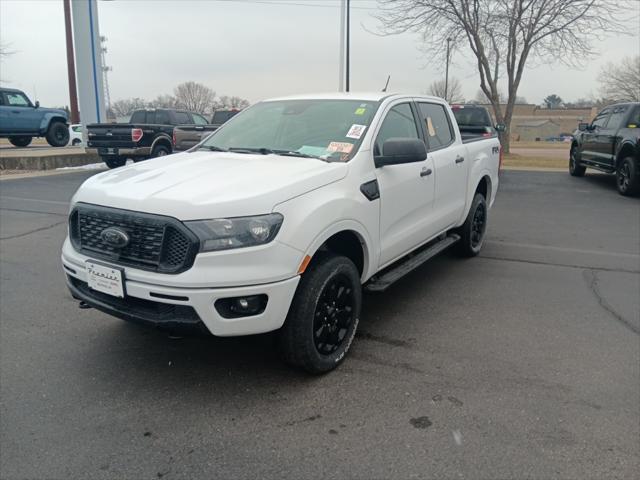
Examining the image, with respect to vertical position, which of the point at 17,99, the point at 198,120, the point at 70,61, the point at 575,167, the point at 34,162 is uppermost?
the point at 70,61

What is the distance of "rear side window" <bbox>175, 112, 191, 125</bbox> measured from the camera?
53.9 ft

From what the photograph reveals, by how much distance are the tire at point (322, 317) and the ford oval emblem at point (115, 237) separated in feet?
3.32

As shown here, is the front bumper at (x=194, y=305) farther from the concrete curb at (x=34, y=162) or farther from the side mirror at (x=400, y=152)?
the concrete curb at (x=34, y=162)

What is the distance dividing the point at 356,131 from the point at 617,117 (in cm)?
1011

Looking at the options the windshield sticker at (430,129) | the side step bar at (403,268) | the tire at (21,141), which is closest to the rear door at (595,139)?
the side step bar at (403,268)

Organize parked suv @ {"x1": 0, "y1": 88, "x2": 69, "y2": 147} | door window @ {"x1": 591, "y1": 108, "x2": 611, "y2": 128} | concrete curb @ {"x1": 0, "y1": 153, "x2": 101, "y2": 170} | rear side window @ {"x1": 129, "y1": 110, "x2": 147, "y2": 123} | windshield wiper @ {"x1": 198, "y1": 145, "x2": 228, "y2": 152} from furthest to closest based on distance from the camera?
parked suv @ {"x1": 0, "y1": 88, "x2": 69, "y2": 147} → rear side window @ {"x1": 129, "y1": 110, "x2": 147, "y2": 123} → concrete curb @ {"x1": 0, "y1": 153, "x2": 101, "y2": 170} → door window @ {"x1": 591, "y1": 108, "x2": 611, "y2": 128} → windshield wiper @ {"x1": 198, "y1": 145, "x2": 228, "y2": 152}

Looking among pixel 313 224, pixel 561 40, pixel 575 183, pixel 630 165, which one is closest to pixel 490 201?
pixel 313 224

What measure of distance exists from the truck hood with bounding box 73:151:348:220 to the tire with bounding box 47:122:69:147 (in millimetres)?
20508

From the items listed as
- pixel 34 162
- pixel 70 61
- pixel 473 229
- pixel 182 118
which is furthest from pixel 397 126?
pixel 70 61

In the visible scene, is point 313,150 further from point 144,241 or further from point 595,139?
→ point 595,139

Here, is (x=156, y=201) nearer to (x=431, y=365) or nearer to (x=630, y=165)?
(x=431, y=365)

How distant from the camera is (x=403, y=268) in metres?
4.30

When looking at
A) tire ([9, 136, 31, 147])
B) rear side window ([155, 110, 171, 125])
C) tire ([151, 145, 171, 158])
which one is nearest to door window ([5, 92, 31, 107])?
tire ([9, 136, 31, 147])

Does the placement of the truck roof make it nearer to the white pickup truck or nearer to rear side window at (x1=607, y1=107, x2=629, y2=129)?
the white pickup truck
